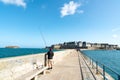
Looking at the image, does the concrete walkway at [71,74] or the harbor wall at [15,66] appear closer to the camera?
the harbor wall at [15,66]

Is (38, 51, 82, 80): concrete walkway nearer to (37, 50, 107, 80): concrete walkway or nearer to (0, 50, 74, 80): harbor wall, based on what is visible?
(37, 50, 107, 80): concrete walkway

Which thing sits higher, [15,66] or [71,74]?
[15,66]

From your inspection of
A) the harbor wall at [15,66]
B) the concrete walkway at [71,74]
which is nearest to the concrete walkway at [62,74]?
the concrete walkway at [71,74]

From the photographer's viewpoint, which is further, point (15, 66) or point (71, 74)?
point (71, 74)

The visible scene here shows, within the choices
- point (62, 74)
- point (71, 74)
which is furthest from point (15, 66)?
point (71, 74)

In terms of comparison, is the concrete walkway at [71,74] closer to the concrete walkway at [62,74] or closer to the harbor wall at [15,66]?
the concrete walkway at [62,74]

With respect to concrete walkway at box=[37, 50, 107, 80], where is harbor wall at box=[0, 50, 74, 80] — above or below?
above

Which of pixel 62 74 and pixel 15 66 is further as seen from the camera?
pixel 62 74

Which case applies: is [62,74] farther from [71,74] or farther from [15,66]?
[15,66]

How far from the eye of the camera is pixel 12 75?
6348mm

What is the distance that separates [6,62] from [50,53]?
20.2 feet

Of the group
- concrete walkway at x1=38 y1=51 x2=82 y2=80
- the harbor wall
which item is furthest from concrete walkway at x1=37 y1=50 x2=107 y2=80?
the harbor wall

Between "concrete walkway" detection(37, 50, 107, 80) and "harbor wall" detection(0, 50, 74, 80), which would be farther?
"concrete walkway" detection(37, 50, 107, 80)

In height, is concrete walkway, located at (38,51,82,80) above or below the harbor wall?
below
